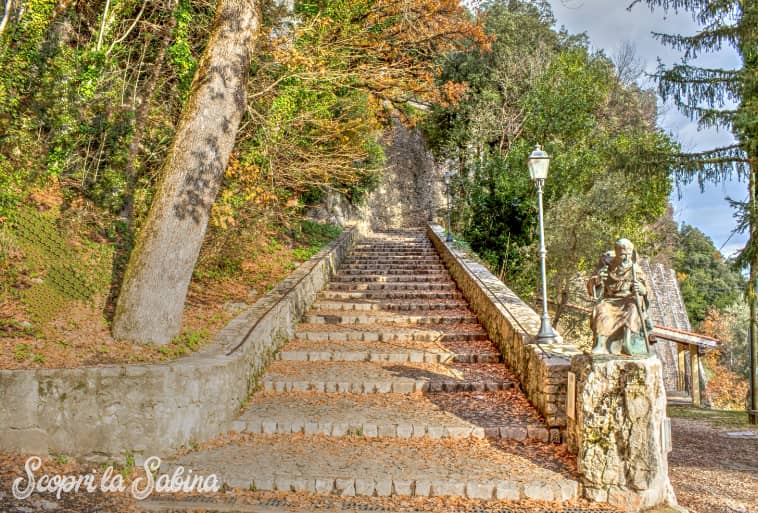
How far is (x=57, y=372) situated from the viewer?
177 inches

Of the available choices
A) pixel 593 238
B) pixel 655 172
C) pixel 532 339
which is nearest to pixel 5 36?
pixel 532 339

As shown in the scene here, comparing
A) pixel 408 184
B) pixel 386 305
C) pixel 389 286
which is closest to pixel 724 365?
pixel 408 184

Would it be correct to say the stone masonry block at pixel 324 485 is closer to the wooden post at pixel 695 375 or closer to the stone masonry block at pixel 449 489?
the stone masonry block at pixel 449 489

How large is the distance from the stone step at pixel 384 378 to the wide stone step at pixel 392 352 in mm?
149

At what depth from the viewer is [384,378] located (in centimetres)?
640

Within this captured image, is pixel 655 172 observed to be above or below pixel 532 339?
above

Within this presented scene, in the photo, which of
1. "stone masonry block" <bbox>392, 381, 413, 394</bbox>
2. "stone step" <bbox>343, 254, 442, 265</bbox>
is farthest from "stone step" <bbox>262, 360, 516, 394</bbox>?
"stone step" <bbox>343, 254, 442, 265</bbox>

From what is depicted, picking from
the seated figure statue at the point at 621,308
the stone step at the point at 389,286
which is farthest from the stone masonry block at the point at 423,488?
the stone step at the point at 389,286

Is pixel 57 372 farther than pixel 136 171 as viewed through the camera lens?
No

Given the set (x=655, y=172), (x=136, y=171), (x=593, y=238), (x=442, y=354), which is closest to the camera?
(x=442, y=354)

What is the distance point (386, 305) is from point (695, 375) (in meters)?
9.21

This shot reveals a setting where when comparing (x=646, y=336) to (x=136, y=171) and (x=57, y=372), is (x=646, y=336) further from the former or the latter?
(x=136, y=171)

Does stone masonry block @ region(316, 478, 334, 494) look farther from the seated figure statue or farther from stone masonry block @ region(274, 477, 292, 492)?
the seated figure statue

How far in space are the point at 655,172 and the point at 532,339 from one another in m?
6.01
